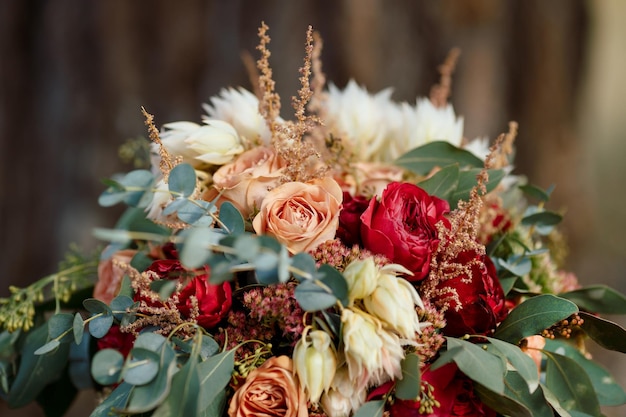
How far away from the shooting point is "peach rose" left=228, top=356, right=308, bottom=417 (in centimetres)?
51

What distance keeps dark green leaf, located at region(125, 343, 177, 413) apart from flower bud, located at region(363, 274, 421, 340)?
0.17 meters

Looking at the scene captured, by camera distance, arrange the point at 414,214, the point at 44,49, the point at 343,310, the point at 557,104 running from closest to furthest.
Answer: the point at 343,310 → the point at 414,214 → the point at 44,49 → the point at 557,104

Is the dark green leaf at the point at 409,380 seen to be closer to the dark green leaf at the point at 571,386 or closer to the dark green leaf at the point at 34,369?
the dark green leaf at the point at 571,386

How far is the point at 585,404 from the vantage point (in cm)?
60

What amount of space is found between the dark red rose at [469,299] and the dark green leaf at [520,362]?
0.03 m

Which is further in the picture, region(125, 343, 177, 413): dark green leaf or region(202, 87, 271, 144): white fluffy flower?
region(202, 87, 271, 144): white fluffy flower

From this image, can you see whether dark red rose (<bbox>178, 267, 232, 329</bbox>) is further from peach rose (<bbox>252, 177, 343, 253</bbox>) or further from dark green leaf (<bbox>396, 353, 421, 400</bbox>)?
dark green leaf (<bbox>396, 353, 421, 400</bbox>)

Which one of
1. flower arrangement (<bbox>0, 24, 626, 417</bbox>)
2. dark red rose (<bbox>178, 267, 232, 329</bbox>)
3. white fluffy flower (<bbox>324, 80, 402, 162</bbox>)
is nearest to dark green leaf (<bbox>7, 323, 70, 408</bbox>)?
flower arrangement (<bbox>0, 24, 626, 417</bbox>)

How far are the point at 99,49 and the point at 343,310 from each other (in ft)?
4.82

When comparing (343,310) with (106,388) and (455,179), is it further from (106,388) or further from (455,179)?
(106,388)

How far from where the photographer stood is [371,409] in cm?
51

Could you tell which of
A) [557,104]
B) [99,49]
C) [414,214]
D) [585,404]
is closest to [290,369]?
[414,214]

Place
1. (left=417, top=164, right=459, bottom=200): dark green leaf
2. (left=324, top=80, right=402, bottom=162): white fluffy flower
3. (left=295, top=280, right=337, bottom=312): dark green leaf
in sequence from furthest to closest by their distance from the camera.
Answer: (left=324, top=80, right=402, bottom=162): white fluffy flower → (left=417, top=164, right=459, bottom=200): dark green leaf → (left=295, top=280, right=337, bottom=312): dark green leaf

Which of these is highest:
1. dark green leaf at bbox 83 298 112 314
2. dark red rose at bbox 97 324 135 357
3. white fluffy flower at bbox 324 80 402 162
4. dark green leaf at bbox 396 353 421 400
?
white fluffy flower at bbox 324 80 402 162
